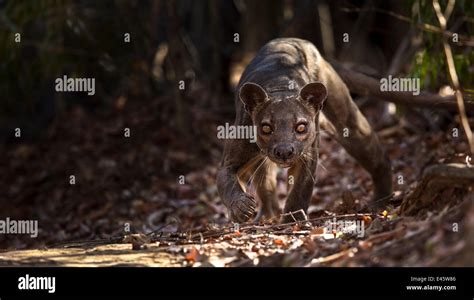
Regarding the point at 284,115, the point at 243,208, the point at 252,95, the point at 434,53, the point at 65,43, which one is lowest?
the point at 243,208

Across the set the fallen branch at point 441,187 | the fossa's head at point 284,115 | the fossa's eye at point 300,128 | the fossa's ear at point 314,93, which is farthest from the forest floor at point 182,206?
the fossa's ear at point 314,93

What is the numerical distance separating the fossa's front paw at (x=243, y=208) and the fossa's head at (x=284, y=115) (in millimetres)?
413

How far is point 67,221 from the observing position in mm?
11312

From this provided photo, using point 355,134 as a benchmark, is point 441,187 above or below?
A: below

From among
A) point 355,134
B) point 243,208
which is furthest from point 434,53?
point 243,208

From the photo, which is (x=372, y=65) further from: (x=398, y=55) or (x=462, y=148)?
(x=462, y=148)

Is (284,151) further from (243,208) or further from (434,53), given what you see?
(434,53)

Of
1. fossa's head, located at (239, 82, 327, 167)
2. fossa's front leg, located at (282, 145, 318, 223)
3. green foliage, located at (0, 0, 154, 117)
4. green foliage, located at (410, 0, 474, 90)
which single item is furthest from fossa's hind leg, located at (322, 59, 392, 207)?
green foliage, located at (0, 0, 154, 117)

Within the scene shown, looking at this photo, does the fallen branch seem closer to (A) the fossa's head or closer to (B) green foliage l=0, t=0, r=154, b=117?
(A) the fossa's head

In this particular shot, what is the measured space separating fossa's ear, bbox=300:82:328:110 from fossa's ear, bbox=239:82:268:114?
349mm

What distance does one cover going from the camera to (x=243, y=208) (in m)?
7.41

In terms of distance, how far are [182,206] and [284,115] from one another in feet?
13.0

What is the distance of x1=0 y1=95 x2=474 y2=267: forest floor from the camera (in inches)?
223
